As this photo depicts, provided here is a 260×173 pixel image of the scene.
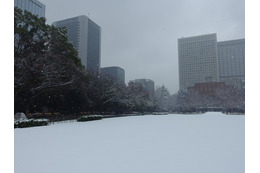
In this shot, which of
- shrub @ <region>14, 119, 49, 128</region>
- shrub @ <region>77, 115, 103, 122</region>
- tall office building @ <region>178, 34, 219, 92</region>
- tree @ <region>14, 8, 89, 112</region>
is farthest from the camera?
tall office building @ <region>178, 34, 219, 92</region>

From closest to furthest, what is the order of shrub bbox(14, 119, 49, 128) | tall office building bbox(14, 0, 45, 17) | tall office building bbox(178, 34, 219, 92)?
shrub bbox(14, 119, 49, 128) < tall office building bbox(14, 0, 45, 17) < tall office building bbox(178, 34, 219, 92)

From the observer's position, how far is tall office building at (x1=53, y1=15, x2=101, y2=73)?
285ft

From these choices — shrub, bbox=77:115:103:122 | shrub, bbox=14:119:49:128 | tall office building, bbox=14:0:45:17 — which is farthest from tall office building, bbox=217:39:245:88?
shrub, bbox=14:119:49:128

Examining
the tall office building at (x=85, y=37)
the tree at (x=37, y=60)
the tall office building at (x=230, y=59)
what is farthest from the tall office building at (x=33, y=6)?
the tall office building at (x=230, y=59)

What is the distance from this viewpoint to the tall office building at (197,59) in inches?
4171

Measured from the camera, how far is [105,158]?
185 inches

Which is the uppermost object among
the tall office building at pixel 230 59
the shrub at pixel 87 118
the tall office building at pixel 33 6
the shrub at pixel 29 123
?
the tall office building at pixel 33 6

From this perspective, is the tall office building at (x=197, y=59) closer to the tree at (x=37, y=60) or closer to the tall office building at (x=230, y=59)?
the tall office building at (x=230, y=59)

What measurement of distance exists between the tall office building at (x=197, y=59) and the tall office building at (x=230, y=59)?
642 cm

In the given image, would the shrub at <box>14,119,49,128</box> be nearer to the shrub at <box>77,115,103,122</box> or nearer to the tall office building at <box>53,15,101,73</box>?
the shrub at <box>77,115,103,122</box>

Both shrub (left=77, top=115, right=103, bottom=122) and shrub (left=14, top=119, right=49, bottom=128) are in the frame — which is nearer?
shrub (left=14, top=119, right=49, bottom=128)

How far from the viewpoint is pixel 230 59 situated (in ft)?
346

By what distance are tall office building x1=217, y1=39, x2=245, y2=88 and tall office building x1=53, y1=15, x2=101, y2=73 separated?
75815mm

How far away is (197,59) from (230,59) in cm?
1852
